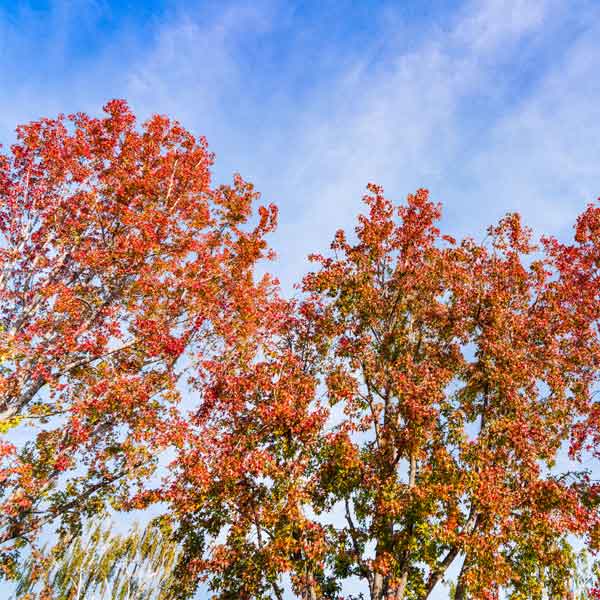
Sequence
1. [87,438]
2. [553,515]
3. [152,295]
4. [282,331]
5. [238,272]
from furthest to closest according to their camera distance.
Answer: [238,272], [152,295], [282,331], [87,438], [553,515]

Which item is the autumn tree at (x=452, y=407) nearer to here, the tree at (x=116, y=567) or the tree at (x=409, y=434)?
the tree at (x=409, y=434)

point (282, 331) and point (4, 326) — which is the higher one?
point (282, 331)

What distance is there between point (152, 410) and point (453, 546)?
361 inches

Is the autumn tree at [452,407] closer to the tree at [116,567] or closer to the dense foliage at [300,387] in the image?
the dense foliage at [300,387]

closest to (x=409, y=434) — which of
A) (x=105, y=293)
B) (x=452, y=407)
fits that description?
(x=452, y=407)

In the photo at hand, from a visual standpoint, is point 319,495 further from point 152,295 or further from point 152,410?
point 152,295

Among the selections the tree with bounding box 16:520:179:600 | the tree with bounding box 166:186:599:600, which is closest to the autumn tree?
the tree with bounding box 166:186:599:600

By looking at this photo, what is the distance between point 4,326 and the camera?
14.7 metres

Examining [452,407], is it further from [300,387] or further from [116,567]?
[116,567]

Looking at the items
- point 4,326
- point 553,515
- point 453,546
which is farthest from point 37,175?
point 553,515

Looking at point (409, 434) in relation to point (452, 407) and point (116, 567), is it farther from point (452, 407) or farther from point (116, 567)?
point (116, 567)

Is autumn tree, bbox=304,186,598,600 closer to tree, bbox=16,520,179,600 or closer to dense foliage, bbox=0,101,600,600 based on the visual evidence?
dense foliage, bbox=0,101,600,600

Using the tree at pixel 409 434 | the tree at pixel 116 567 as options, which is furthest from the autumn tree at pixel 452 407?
the tree at pixel 116 567

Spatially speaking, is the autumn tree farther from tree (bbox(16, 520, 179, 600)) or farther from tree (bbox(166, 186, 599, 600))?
tree (bbox(16, 520, 179, 600))
